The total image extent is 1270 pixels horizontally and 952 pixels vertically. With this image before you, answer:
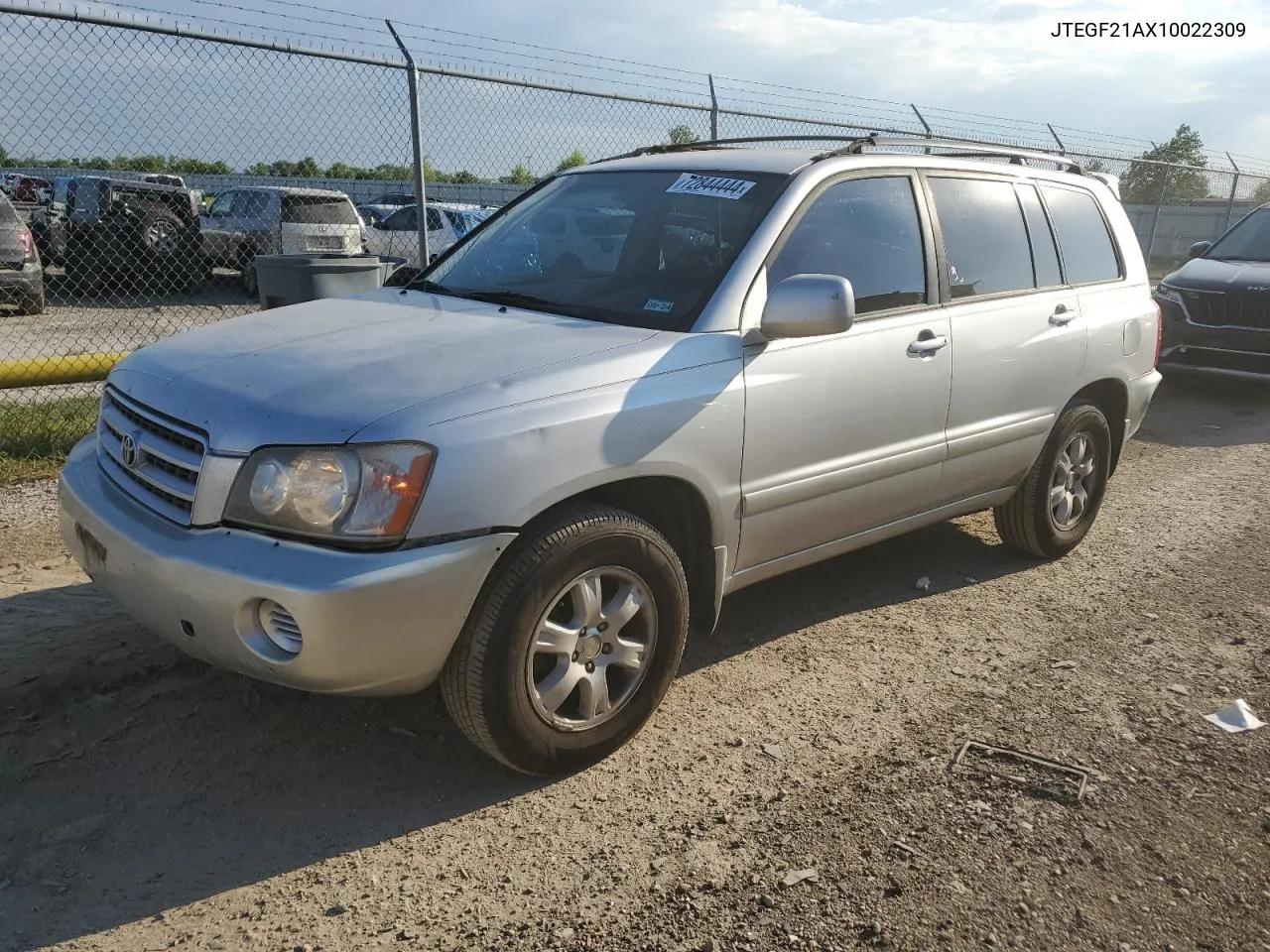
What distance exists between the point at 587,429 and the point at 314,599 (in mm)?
870

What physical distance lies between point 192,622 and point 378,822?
0.74 meters

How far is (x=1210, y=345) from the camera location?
9391 millimetres

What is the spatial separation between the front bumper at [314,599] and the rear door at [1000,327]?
2321mm

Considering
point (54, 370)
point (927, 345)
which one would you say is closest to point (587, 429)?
point (927, 345)

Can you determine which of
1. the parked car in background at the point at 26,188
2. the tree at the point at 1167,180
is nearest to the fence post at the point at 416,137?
the tree at the point at 1167,180

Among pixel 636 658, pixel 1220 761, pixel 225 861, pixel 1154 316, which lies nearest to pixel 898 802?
pixel 636 658

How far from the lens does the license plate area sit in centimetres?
309

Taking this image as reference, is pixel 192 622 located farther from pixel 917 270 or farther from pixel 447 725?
pixel 917 270

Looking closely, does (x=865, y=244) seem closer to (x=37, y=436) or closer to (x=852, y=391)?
(x=852, y=391)

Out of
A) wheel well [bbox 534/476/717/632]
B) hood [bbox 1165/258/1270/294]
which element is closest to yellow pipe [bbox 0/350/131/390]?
wheel well [bbox 534/476/717/632]

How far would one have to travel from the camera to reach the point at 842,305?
11.0 feet

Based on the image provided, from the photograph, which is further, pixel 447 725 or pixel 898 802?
pixel 447 725

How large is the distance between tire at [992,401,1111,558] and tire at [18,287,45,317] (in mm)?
12058

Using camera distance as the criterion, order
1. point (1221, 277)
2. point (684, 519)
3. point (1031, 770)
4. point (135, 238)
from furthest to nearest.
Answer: point (135, 238) → point (1221, 277) → point (684, 519) → point (1031, 770)
